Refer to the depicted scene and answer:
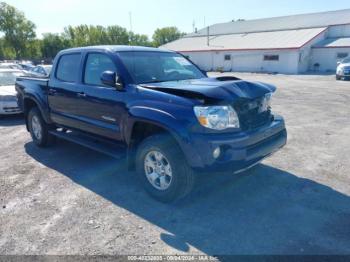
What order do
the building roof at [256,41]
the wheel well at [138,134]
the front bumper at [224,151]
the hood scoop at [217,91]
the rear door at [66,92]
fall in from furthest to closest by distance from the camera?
the building roof at [256,41], the rear door at [66,92], the wheel well at [138,134], the hood scoop at [217,91], the front bumper at [224,151]

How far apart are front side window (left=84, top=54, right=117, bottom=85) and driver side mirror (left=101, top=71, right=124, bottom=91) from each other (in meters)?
0.33

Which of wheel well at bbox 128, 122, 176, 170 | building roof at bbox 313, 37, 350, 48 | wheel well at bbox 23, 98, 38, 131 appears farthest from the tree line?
wheel well at bbox 128, 122, 176, 170

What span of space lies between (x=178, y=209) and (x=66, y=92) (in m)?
2.87

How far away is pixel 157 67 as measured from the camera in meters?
4.59

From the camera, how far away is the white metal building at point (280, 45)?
2903 cm

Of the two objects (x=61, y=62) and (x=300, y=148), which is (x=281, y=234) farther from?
(x=61, y=62)

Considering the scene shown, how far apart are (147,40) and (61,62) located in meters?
82.7

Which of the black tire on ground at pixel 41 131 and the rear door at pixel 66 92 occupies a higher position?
the rear door at pixel 66 92

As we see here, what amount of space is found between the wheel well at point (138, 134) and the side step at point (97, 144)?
0.22 meters

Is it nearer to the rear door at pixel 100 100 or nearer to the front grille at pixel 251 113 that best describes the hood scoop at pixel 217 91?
the front grille at pixel 251 113

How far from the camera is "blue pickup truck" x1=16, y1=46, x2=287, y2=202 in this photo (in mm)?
3346

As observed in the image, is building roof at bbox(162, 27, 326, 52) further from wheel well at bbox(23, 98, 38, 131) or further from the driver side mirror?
the driver side mirror

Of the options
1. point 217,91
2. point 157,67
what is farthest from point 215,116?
point 157,67

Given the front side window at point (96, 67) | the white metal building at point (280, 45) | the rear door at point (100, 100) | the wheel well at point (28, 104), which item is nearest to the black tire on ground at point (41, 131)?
the wheel well at point (28, 104)
